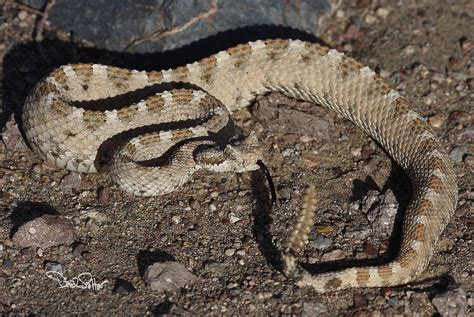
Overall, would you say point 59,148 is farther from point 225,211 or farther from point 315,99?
point 315,99

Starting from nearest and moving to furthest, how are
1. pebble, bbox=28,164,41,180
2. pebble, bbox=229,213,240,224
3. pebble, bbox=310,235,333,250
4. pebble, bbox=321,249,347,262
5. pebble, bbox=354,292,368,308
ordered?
pebble, bbox=354,292,368,308
pebble, bbox=321,249,347,262
pebble, bbox=310,235,333,250
pebble, bbox=229,213,240,224
pebble, bbox=28,164,41,180

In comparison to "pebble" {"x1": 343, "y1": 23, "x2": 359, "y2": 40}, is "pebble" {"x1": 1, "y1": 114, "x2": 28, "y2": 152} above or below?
below

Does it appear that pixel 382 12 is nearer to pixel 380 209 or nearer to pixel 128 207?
pixel 380 209

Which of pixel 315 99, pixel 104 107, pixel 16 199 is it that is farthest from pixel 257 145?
pixel 16 199

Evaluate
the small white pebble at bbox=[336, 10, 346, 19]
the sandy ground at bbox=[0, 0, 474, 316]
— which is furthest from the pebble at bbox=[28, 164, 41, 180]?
the small white pebble at bbox=[336, 10, 346, 19]

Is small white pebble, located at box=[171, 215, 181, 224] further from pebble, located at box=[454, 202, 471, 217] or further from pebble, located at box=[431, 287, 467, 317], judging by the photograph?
pebble, located at box=[454, 202, 471, 217]

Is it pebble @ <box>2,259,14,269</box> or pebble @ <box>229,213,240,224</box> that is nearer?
pebble @ <box>2,259,14,269</box>

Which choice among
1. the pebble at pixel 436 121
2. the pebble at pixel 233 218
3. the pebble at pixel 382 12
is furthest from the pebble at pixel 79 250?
the pebble at pixel 382 12
